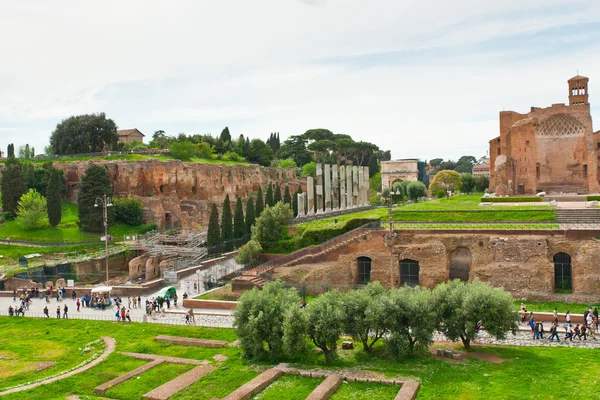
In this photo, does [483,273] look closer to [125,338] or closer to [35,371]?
[125,338]

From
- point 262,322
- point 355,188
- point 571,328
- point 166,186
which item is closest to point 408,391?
point 262,322

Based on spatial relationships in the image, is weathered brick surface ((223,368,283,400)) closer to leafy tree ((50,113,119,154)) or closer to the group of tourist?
the group of tourist

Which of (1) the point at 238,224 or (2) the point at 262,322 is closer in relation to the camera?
(2) the point at 262,322

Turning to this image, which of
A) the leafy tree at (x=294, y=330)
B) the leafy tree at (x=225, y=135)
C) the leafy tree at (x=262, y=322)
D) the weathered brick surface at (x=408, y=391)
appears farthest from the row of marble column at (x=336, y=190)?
the leafy tree at (x=225, y=135)

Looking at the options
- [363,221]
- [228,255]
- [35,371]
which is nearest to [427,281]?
[363,221]

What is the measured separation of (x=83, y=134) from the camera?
71.2 meters

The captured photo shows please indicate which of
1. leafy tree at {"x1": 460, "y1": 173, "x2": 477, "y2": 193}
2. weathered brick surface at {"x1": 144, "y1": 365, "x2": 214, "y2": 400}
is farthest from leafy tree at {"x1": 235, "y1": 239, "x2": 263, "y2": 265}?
leafy tree at {"x1": 460, "y1": 173, "x2": 477, "y2": 193}

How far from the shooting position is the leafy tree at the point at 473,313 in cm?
2080

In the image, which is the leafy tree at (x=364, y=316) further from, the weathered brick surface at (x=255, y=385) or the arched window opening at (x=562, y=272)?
the arched window opening at (x=562, y=272)

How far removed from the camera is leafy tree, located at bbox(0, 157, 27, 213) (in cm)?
5666

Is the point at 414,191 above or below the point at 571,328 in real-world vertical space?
above

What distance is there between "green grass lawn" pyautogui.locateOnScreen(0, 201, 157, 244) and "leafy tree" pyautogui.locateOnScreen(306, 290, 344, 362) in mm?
35899

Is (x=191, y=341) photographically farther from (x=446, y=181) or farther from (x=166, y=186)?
(x=446, y=181)

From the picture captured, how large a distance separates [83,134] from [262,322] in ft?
193
